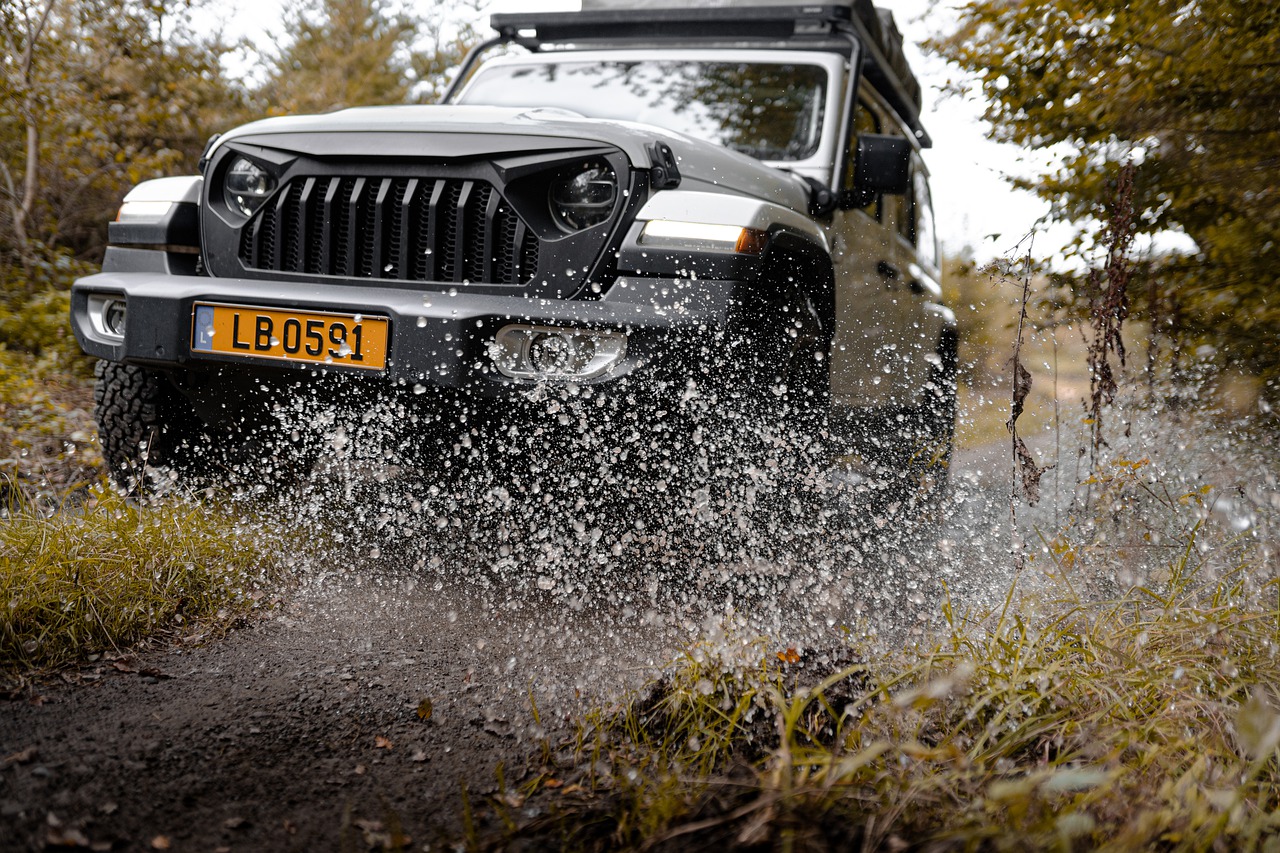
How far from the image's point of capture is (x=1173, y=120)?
4.25m

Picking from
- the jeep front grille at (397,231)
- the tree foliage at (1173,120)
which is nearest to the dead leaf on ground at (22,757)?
the jeep front grille at (397,231)

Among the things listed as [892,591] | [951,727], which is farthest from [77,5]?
[951,727]

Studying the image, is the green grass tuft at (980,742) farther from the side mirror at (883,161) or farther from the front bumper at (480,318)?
the side mirror at (883,161)

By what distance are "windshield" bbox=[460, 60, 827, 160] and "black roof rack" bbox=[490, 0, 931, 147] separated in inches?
7.6

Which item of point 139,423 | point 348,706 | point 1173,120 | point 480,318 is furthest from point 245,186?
point 1173,120

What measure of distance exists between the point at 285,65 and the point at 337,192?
16421 millimetres

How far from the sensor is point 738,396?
2.91m

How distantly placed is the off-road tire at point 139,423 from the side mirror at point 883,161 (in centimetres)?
269

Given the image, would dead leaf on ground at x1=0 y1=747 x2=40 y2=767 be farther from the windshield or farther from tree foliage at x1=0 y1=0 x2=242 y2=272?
tree foliage at x1=0 y1=0 x2=242 y2=272

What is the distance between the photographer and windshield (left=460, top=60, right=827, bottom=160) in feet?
13.3

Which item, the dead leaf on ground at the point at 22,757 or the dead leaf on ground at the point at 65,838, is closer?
the dead leaf on ground at the point at 65,838

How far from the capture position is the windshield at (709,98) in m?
4.05

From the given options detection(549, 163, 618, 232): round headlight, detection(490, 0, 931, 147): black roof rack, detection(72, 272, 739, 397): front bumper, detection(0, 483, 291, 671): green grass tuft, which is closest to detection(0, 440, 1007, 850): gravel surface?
detection(0, 483, 291, 671): green grass tuft

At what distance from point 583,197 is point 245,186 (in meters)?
1.22
